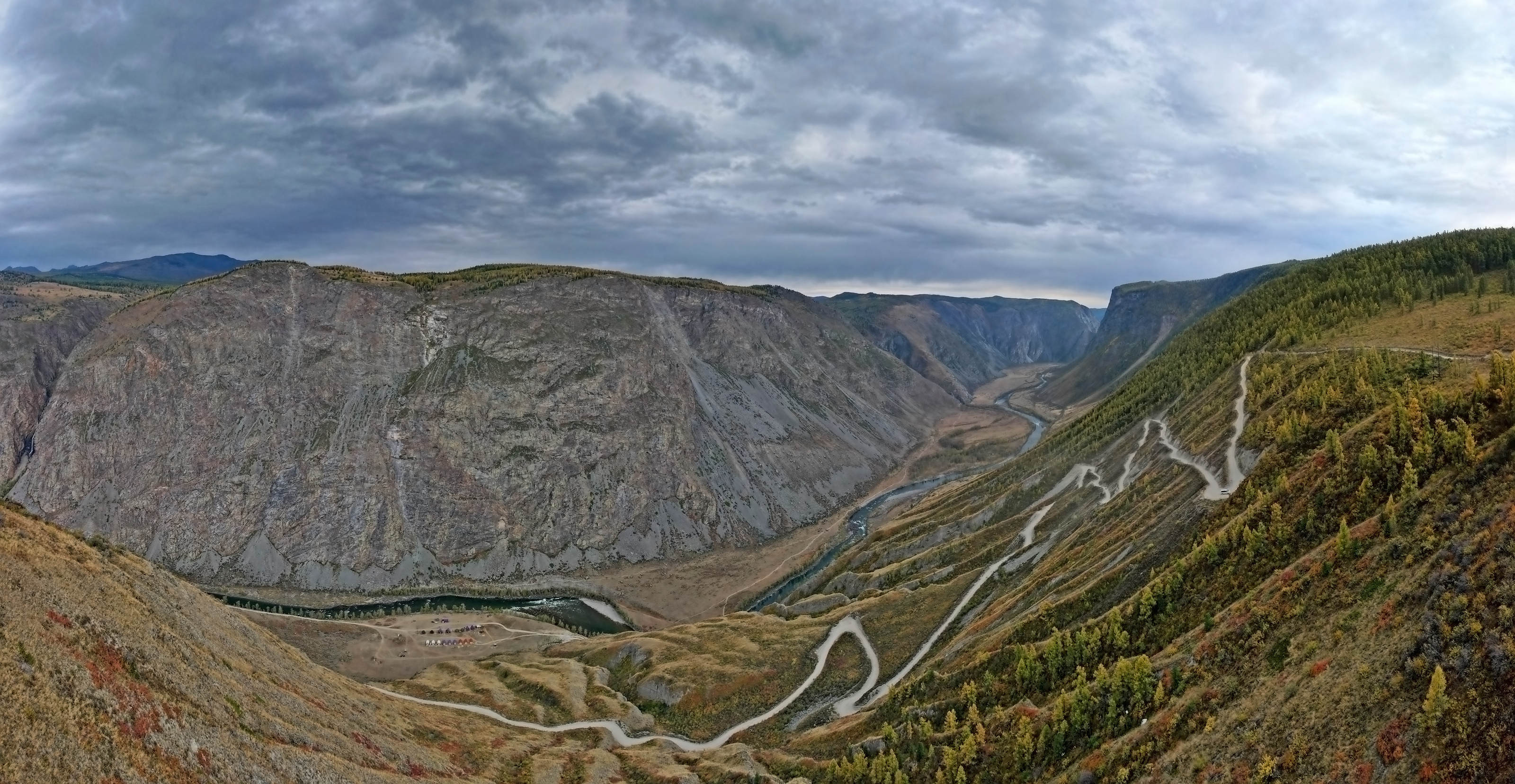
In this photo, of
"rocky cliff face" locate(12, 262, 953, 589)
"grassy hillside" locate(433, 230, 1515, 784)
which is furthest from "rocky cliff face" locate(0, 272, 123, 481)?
"grassy hillside" locate(433, 230, 1515, 784)

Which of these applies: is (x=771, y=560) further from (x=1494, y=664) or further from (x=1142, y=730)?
(x=1494, y=664)

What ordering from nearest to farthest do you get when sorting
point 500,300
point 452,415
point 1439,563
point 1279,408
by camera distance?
1. point 1439,563
2. point 1279,408
3. point 452,415
4. point 500,300

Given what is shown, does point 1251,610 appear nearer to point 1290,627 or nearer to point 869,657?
point 1290,627

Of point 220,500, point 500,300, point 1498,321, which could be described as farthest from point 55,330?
point 1498,321

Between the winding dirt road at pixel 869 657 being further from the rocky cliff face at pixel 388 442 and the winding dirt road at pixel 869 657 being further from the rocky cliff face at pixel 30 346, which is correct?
the rocky cliff face at pixel 30 346

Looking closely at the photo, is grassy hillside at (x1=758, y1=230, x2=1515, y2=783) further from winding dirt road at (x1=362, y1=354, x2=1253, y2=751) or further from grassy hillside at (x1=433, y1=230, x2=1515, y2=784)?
winding dirt road at (x1=362, y1=354, x2=1253, y2=751)

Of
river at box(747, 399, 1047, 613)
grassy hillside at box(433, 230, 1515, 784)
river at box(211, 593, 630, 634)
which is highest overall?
grassy hillside at box(433, 230, 1515, 784)

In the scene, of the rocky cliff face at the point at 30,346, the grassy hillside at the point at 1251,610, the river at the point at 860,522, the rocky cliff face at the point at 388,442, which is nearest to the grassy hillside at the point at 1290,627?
the grassy hillside at the point at 1251,610
